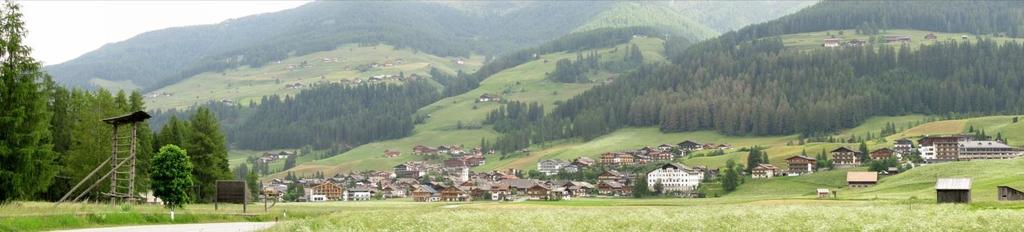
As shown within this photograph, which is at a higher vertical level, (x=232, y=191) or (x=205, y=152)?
(x=205, y=152)

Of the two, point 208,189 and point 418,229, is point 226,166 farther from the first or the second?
point 418,229

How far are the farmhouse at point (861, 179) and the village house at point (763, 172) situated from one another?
84.6ft

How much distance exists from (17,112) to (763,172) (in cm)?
14624

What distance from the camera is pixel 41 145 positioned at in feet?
231

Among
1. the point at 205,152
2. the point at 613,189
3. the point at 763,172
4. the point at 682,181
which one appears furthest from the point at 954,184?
the point at 613,189

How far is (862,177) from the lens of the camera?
535ft

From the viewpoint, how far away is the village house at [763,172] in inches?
7540

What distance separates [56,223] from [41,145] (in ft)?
57.1


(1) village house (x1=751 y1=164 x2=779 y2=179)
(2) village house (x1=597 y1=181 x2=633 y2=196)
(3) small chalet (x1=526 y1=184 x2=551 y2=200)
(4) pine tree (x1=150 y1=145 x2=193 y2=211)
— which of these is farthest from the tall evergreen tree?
(1) village house (x1=751 y1=164 x2=779 y2=179)

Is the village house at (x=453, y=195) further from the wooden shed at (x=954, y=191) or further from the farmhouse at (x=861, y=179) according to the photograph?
the wooden shed at (x=954, y=191)

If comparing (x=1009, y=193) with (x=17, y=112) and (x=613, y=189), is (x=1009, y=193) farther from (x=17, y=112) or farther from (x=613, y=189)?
(x=613, y=189)

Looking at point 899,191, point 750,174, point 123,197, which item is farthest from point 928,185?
point 123,197

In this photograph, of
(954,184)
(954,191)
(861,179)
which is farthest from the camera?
(861,179)

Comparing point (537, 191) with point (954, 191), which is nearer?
point (954, 191)
